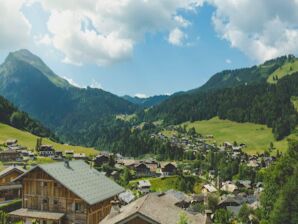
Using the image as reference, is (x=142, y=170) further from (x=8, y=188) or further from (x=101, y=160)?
(x=8, y=188)

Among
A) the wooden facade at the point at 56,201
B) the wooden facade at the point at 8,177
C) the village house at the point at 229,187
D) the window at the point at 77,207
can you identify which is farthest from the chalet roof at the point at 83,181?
the village house at the point at 229,187

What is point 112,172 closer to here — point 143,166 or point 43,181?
point 143,166

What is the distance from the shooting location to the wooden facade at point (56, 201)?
5406 cm

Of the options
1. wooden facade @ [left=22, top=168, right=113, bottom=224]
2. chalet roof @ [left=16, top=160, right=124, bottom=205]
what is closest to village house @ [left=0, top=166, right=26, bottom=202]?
wooden facade @ [left=22, top=168, right=113, bottom=224]

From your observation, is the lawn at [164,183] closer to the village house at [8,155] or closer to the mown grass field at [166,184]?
the mown grass field at [166,184]

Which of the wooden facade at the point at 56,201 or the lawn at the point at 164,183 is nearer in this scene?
the wooden facade at the point at 56,201

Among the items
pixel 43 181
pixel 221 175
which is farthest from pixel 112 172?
pixel 43 181

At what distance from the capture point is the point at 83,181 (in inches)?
2222

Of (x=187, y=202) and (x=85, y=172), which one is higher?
(x=85, y=172)

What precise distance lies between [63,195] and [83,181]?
123 inches

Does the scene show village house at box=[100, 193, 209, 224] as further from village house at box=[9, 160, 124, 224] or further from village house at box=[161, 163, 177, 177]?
village house at box=[161, 163, 177, 177]

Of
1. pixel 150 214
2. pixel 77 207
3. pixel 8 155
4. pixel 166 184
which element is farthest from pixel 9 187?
pixel 8 155

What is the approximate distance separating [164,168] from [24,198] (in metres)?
134

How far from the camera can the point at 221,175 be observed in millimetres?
198125
